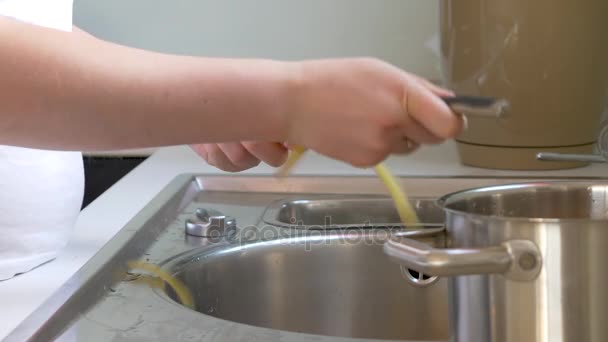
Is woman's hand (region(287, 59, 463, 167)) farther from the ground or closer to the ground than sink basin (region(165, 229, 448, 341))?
farther from the ground

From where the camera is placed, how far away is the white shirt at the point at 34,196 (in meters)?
0.74

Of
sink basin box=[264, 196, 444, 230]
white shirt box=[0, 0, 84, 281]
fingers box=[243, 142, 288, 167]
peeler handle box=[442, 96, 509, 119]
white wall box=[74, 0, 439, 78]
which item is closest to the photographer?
peeler handle box=[442, 96, 509, 119]

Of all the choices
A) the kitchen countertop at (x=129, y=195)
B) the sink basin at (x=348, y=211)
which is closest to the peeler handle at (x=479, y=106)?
the kitchen countertop at (x=129, y=195)

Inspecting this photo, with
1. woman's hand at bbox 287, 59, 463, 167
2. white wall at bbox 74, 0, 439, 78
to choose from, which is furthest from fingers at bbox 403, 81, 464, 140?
white wall at bbox 74, 0, 439, 78

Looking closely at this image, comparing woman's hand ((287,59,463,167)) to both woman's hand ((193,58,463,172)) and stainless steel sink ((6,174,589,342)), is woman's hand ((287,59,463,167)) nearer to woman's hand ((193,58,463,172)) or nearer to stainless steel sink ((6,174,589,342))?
woman's hand ((193,58,463,172))

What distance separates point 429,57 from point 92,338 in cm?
92

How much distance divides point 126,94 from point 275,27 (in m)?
0.96

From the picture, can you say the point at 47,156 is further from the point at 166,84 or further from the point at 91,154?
the point at 91,154

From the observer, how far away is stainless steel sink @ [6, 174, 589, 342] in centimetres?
79

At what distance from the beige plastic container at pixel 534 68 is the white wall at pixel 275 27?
297mm

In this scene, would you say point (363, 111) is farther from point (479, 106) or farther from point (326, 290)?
point (326, 290)

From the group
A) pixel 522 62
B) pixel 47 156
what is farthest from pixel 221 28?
pixel 47 156

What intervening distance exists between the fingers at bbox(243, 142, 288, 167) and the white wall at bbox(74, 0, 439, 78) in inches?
32.1

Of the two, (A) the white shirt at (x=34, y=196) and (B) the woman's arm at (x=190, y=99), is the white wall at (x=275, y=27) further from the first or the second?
(B) the woman's arm at (x=190, y=99)
